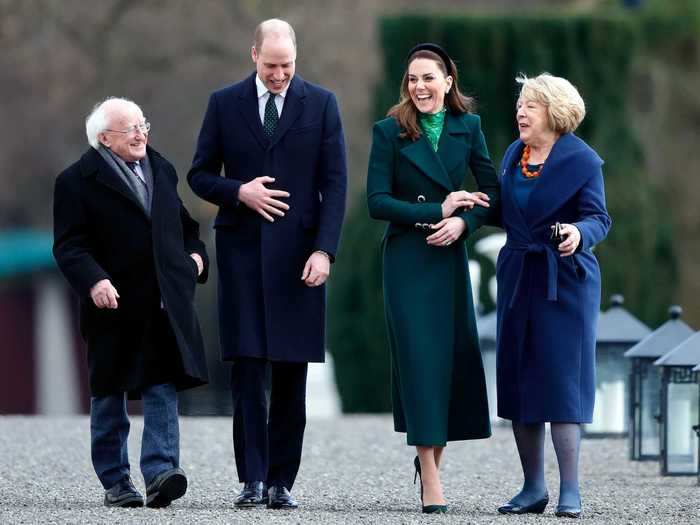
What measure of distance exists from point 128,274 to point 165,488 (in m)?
0.84

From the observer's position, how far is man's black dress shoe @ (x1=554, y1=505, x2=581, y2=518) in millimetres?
7566

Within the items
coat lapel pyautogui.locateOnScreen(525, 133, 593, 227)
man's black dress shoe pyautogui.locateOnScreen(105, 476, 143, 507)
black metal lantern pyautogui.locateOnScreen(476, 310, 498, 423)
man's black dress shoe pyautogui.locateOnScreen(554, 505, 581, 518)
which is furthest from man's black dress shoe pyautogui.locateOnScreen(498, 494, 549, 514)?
black metal lantern pyautogui.locateOnScreen(476, 310, 498, 423)

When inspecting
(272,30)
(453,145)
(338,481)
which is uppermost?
(272,30)

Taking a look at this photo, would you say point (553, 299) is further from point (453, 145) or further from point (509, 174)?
point (453, 145)

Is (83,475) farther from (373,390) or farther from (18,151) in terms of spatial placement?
(18,151)

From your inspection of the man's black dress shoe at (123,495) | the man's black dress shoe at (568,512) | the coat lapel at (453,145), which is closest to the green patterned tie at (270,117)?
the coat lapel at (453,145)

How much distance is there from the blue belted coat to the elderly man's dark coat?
1217 mm

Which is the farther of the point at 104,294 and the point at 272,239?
the point at 272,239

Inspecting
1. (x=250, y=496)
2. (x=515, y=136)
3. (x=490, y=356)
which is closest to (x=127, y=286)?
(x=250, y=496)

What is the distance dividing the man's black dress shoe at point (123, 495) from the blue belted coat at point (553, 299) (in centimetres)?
143

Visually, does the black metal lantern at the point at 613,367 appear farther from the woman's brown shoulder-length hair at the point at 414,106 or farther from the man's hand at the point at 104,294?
the man's hand at the point at 104,294

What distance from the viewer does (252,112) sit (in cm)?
795

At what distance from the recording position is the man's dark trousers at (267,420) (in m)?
7.86

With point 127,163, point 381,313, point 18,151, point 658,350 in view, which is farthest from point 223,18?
point 127,163
